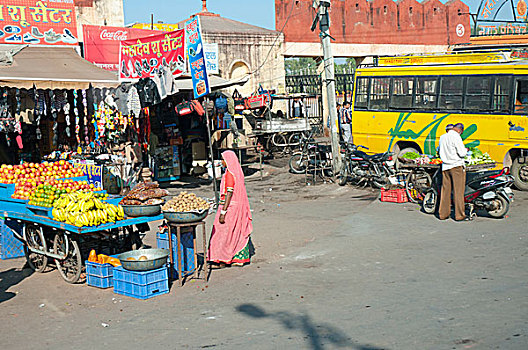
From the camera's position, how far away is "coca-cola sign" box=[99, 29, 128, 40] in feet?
56.9

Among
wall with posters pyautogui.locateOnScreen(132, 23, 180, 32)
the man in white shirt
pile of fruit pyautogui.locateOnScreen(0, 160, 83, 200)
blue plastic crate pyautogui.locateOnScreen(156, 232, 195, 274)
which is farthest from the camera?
wall with posters pyautogui.locateOnScreen(132, 23, 180, 32)

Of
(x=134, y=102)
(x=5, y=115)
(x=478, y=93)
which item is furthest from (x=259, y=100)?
(x=5, y=115)

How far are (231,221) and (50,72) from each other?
7.33m

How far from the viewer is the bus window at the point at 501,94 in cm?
1348

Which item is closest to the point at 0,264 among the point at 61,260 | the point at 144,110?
the point at 61,260

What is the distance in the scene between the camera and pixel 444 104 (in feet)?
47.6

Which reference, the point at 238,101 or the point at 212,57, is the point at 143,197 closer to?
the point at 238,101

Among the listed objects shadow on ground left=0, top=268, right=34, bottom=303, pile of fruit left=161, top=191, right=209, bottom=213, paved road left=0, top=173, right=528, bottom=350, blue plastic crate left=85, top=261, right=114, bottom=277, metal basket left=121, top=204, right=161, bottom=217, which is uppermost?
pile of fruit left=161, top=191, right=209, bottom=213

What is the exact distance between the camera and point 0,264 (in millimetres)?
9273

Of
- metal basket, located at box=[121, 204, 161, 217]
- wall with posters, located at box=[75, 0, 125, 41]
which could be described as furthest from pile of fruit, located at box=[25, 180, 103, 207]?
wall with posters, located at box=[75, 0, 125, 41]

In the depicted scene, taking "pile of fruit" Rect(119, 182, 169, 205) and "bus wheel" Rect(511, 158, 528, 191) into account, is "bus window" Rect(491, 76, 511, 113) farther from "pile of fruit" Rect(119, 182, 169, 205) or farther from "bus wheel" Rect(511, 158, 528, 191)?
"pile of fruit" Rect(119, 182, 169, 205)

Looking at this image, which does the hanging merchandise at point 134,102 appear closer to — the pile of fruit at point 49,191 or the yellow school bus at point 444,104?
the pile of fruit at point 49,191

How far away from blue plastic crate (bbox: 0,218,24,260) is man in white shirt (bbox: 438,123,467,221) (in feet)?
24.4

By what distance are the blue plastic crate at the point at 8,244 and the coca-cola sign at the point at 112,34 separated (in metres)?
9.39
